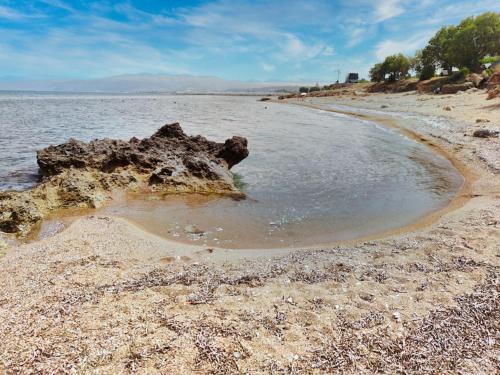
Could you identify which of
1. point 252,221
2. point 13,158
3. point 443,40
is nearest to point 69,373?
point 252,221

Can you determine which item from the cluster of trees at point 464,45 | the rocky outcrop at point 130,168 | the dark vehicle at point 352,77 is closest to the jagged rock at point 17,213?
the rocky outcrop at point 130,168

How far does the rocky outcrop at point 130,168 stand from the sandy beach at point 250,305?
2.69 meters

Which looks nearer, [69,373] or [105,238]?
[69,373]

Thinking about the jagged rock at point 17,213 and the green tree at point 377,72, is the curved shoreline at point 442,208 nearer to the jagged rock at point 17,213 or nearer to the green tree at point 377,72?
the jagged rock at point 17,213

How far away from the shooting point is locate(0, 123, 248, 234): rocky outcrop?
32.2 ft

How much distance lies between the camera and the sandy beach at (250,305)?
3.79 meters

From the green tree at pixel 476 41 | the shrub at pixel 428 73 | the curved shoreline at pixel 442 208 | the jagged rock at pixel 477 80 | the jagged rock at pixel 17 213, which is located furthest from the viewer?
the shrub at pixel 428 73

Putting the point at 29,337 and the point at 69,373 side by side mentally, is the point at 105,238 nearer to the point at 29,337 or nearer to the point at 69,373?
the point at 29,337

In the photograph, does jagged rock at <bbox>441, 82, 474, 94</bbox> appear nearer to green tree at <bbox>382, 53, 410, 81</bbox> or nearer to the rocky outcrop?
green tree at <bbox>382, 53, 410, 81</bbox>

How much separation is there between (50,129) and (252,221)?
2423cm

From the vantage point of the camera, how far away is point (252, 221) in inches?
356

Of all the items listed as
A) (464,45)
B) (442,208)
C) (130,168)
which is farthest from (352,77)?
(130,168)

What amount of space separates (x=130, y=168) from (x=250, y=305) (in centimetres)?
883

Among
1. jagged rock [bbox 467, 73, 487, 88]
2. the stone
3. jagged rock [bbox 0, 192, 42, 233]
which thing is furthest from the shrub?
jagged rock [bbox 0, 192, 42, 233]
